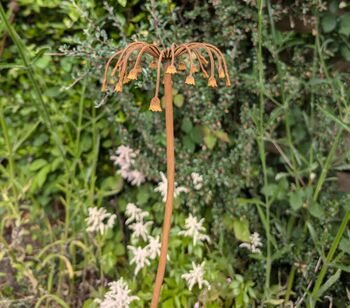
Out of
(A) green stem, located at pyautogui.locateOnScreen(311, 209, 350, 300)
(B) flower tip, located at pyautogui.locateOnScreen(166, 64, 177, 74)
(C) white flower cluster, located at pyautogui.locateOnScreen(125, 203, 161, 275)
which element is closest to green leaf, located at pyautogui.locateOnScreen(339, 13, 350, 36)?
(A) green stem, located at pyautogui.locateOnScreen(311, 209, 350, 300)

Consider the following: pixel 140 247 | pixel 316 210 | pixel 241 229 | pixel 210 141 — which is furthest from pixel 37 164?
pixel 316 210

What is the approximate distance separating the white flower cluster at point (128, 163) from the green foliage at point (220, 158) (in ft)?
0.10

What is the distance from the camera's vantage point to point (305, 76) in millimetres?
2199

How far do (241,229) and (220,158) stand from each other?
32cm

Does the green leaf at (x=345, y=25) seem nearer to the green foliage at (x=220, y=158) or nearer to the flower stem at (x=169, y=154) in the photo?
the green foliage at (x=220, y=158)

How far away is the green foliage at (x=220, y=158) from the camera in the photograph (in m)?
1.98

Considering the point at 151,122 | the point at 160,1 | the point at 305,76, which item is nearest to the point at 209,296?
the point at 151,122

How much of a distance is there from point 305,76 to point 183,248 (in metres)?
0.90

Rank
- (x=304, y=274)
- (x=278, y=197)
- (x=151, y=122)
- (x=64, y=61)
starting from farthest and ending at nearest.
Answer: (x=64, y=61) → (x=151, y=122) → (x=278, y=197) → (x=304, y=274)

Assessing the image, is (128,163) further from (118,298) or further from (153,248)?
(118,298)

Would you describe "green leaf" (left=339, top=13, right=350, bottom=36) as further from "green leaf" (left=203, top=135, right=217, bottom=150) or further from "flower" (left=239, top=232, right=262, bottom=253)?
"flower" (left=239, top=232, right=262, bottom=253)

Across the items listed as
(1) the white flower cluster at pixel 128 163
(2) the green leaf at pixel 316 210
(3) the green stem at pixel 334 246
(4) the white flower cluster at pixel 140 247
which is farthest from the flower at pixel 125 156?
(3) the green stem at pixel 334 246

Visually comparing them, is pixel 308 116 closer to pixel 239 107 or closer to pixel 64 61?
pixel 239 107

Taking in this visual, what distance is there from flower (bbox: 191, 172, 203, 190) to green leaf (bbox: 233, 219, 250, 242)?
0.71ft
